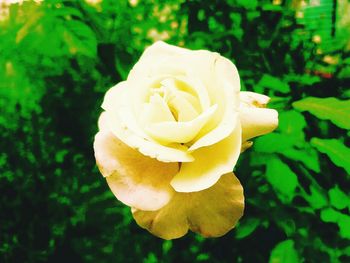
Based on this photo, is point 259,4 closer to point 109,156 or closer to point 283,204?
point 283,204

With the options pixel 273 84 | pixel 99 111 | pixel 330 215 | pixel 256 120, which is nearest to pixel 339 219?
pixel 330 215

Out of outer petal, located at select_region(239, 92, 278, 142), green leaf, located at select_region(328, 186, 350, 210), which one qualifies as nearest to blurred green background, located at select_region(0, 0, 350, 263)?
green leaf, located at select_region(328, 186, 350, 210)

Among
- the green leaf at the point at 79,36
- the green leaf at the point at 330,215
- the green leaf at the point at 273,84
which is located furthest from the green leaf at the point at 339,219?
the green leaf at the point at 79,36

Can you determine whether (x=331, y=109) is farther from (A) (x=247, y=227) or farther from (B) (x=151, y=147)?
(B) (x=151, y=147)

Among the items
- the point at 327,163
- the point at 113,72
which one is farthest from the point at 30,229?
the point at 327,163

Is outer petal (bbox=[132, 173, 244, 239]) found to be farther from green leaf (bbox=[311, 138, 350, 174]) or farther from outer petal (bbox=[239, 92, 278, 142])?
green leaf (bbox=[311, 138, 350, 174])

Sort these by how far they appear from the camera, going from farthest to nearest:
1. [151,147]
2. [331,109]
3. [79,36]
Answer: [79,36] → [331,109] → [151,147]
